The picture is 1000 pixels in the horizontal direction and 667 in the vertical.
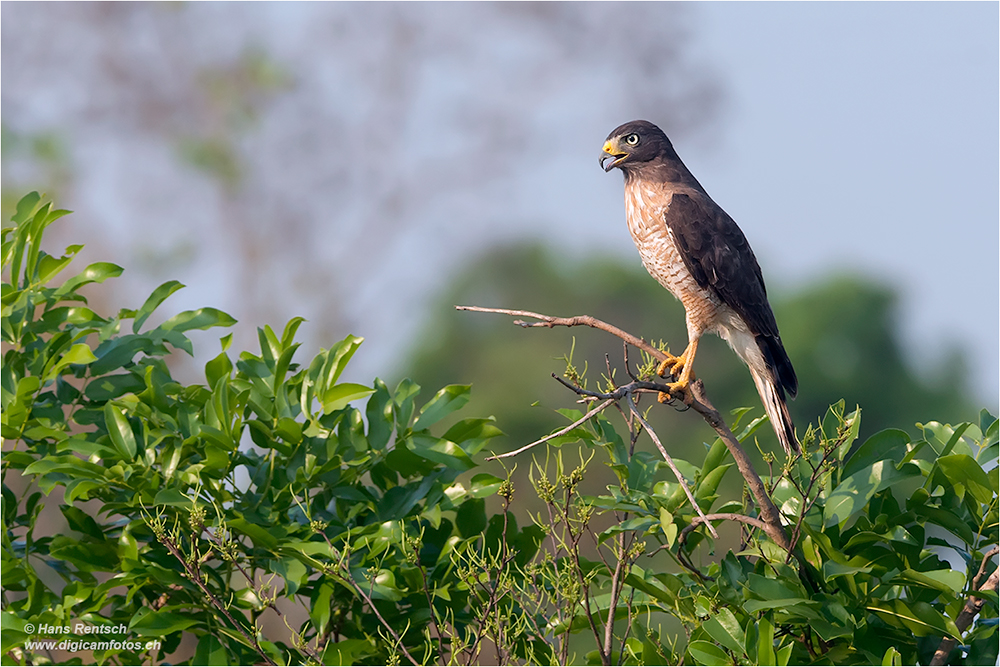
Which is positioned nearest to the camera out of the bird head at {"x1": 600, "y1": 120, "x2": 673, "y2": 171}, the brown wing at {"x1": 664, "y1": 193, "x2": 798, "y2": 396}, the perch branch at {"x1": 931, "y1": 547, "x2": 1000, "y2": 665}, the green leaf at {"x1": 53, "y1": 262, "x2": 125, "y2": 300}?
the perch branch at {"x1": 931, "y1": 547, "x2": 1000, "y2": 665}

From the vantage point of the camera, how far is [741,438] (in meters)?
2.08

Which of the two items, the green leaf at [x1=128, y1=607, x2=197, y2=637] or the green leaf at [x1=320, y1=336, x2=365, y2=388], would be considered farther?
the green leaf at [x1=320, y1=336, x2=365, y2=388]

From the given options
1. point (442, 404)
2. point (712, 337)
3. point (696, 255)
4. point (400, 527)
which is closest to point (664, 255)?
point (696, 255)

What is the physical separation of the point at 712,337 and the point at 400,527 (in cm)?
962

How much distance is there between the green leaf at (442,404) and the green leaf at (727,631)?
0.79 metres

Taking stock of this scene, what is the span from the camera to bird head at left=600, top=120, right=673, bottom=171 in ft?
10.1

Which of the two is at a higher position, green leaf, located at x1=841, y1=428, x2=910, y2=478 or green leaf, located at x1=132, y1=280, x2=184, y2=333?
green leaf, located at x1=132, y1=280, x2=184, y2=333

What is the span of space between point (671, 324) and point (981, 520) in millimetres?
9886

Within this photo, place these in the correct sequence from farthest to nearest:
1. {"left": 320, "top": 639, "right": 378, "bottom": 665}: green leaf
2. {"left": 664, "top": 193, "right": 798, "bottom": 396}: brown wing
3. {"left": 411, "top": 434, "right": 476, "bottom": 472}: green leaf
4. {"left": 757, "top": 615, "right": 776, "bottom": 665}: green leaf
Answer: {"left": 664, "top": 193, "right": 798, "bottom": 396}: brown wing < {"left": 411, "top": 434, "right": 476, "bottom": 472}: green leaf < {"left": 320, "top": 639, "right": 378, "bottom": 665}: green leaf < {"left": 757, "top": 615, "right": 776, "bottom": 665}: green leaf

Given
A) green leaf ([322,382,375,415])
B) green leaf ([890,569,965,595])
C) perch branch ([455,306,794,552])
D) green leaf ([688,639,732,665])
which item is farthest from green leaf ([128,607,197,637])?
green leaf ([890,569,965,595])

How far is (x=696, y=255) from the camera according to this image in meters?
2.90

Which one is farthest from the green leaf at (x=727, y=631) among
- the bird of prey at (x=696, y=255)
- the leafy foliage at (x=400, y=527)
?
the bird of prey at (x=696, y=255)

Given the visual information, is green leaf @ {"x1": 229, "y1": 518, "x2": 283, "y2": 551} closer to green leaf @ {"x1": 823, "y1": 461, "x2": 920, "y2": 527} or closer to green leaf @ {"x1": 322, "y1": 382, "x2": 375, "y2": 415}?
green leaf @ {"x1": 322, "y1": 382, "x2": 375, "y2": 415}

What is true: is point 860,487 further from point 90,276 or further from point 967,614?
point 90,276
